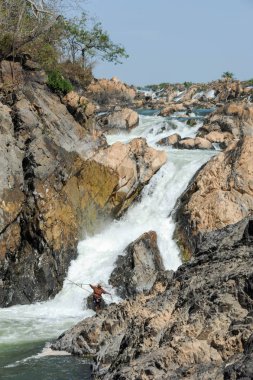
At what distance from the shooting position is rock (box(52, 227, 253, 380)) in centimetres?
710

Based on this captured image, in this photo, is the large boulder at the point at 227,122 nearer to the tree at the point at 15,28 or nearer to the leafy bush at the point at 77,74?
the leafy bush at the point at 77,74

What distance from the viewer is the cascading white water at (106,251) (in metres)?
16.5

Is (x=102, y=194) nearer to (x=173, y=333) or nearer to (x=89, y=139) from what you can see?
(x=89, y=139)

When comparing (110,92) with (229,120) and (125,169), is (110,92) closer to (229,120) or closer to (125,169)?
(229,120)

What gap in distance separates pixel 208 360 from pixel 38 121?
55.9ft

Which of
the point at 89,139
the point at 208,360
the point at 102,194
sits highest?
the point at 89,139

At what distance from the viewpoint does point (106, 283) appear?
19.8 meters

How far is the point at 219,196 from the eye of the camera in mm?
20422

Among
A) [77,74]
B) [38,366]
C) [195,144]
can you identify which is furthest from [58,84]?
[38,366]

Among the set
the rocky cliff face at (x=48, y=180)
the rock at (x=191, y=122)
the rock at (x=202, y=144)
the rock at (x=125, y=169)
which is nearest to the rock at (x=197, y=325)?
the rocky cliff face at (x=48, y=180)

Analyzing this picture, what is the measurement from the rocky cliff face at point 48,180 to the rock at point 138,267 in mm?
2158

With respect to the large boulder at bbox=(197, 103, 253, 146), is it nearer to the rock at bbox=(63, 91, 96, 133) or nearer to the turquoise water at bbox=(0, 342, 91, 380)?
the rock at bbox=(63, 91, 96, 133)

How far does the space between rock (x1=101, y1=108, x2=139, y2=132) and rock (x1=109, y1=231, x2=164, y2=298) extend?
Result: 1664 centimetres

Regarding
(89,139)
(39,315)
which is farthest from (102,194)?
(39,315)
